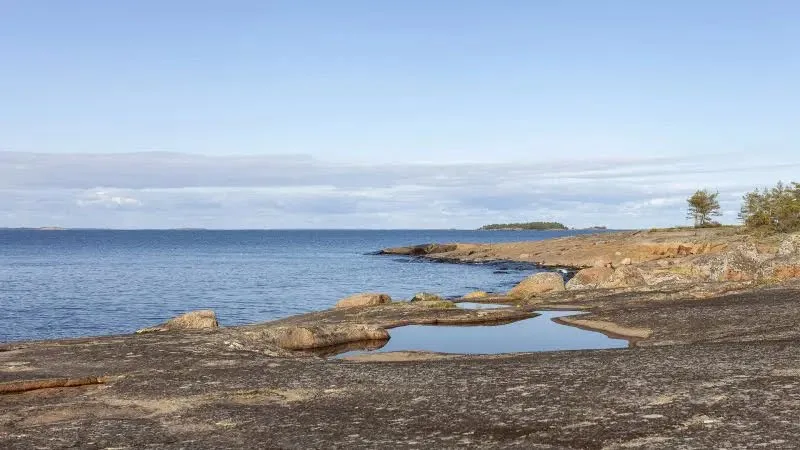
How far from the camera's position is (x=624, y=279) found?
49.3m

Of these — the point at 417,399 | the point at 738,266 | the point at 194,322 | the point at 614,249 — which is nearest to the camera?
the point at 417,399

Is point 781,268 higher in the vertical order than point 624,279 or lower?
higher

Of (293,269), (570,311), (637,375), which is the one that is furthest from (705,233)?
(637,375)

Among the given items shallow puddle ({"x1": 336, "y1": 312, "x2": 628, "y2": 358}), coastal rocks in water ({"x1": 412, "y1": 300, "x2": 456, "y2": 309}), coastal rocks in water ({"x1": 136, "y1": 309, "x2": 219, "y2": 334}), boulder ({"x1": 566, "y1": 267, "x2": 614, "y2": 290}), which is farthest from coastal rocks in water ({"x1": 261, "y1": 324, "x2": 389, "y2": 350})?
boulder ({"x1": 566, "y1": 267, "x2": 614, "y2": 290})

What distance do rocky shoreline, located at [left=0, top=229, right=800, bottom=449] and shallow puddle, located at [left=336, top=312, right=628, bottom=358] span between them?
4.00ft

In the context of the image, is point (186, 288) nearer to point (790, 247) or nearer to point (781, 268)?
point (790, 247)

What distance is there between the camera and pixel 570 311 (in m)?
35.4

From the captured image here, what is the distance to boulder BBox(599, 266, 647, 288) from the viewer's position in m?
48.8

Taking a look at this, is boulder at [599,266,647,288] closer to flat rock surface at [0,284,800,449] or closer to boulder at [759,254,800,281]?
boulder at [759,254,800,281]

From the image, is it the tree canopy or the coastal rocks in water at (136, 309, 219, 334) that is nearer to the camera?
the coastal rocks in water at (136, 309, 219, 334)

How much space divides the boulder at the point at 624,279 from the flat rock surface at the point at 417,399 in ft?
83.3

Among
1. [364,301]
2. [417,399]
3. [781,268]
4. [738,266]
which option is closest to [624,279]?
[738,266]

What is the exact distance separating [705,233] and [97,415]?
10610 cm

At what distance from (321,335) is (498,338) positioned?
6.71 m
